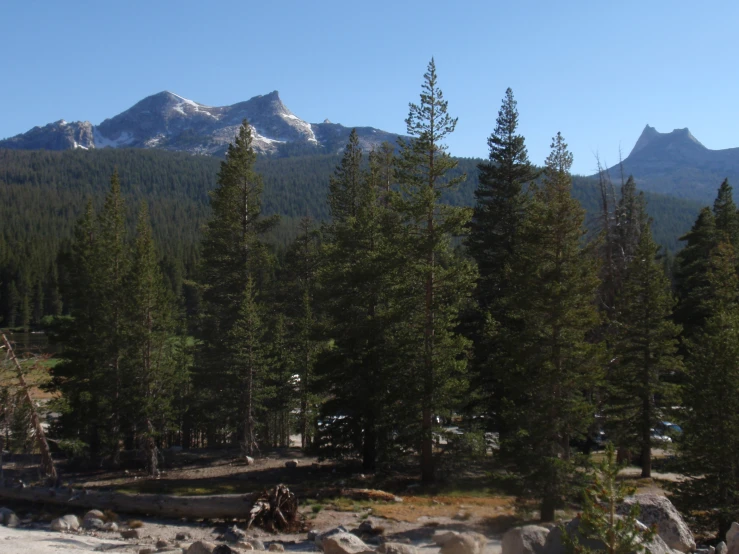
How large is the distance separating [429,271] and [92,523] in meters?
13.5

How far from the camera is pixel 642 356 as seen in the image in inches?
1021

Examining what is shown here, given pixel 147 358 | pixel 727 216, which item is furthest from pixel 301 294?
pixel 727 216

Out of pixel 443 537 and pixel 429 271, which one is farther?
pixel 429 271

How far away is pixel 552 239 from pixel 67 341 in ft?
79.5

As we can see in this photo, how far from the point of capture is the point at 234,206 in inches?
1245

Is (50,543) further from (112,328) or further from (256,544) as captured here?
(112,328)

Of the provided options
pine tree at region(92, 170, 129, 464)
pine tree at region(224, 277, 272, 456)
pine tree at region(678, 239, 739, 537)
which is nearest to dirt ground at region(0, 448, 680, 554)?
pine tree at region(224, 277, 272, 456)

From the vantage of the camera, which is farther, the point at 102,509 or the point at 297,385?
the point at 297,385

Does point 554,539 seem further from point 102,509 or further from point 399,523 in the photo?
point 102,509

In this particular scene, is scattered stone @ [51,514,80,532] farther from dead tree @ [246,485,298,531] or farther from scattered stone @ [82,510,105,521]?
dead tree @ [246,485,298,531]

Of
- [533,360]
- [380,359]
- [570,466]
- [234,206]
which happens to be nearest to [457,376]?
[380,359]

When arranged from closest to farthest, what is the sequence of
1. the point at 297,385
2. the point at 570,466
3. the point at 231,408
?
the point at 570,466, the point at 231,408, the point at 297,385

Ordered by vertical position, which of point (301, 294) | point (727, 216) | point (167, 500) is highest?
point (727, 216)

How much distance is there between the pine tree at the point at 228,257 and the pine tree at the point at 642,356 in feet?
57.1
